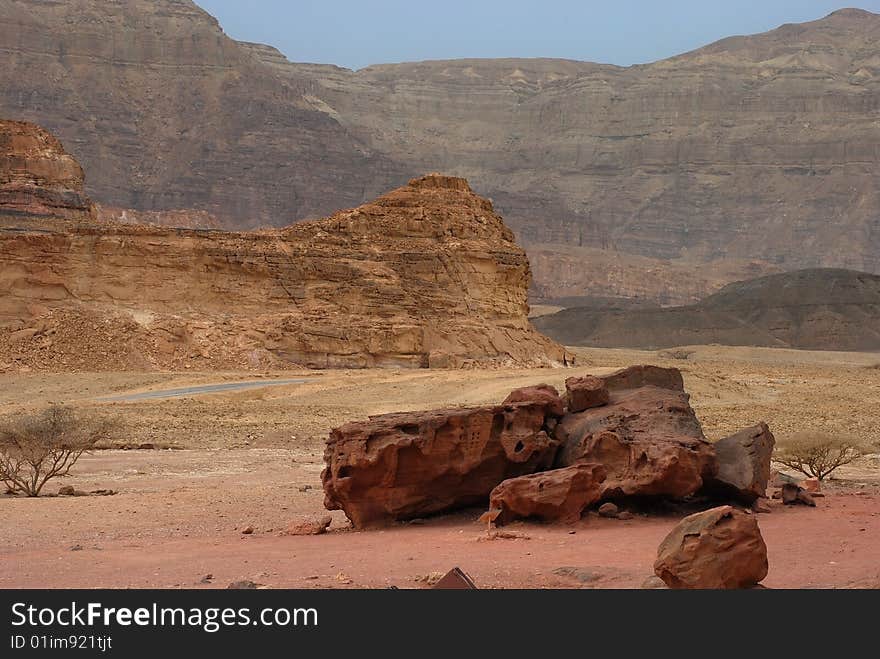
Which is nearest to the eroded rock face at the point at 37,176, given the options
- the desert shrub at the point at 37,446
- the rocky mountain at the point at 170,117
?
the desert shrub at the point at 37,446

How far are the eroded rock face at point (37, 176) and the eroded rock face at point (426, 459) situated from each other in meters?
35.4

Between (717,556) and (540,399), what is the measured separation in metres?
6.59

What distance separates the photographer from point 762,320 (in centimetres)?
10744

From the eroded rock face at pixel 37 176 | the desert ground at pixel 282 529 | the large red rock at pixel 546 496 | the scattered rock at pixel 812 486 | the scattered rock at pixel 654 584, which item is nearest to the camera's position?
the scattered rock at pixel 654 584

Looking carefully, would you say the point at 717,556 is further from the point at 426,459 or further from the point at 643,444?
the point at 426,459

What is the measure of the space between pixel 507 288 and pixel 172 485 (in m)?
28.9

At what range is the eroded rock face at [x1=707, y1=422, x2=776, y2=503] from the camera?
14.1m

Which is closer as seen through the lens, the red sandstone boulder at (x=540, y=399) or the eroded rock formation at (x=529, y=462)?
the eroded rock formation at (x=529, y=462)

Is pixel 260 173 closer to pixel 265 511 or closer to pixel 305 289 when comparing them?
pixel 305 289

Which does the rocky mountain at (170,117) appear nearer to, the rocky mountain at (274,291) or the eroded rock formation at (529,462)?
the rocky mountain at (274,291)

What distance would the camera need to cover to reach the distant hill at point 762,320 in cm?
9944

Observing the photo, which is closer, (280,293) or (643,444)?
(643,444)

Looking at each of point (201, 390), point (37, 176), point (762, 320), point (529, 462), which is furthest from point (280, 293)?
point (762, 320)
